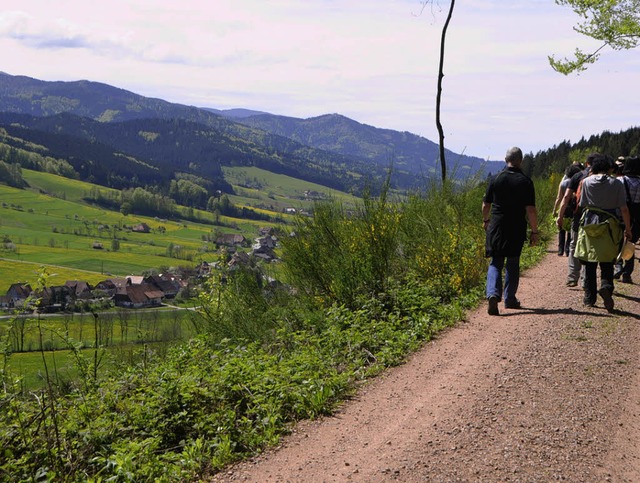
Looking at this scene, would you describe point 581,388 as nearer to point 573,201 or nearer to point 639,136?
point 573,201

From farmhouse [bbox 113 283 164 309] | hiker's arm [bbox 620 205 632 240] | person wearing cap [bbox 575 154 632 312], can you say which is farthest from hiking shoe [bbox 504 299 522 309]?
farmhouse [bbox 113 283 164 309]

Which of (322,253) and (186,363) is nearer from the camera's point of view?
(186,363)

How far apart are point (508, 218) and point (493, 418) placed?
3552mm

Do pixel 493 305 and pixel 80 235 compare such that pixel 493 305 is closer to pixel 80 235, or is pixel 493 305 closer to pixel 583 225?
pixel 583 225

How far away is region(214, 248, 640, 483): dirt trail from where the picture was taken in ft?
12.4

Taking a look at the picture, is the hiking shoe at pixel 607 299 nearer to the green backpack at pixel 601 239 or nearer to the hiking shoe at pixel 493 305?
the green backpack at pixel 601 239

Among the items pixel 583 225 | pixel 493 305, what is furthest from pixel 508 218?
pixel 493 305

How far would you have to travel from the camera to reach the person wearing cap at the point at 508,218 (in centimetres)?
731

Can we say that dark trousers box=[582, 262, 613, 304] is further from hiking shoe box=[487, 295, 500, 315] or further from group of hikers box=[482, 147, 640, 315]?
hiking shoe box=[487, 295, 500, 315]

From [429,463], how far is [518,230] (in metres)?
4.32

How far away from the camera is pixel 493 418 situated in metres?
4.39

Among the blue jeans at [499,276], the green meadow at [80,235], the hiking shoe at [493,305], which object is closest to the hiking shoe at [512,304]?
the blue jeans at [499,276]

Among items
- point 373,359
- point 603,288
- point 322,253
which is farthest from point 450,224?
point 373,359

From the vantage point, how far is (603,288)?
7168 millimetres
